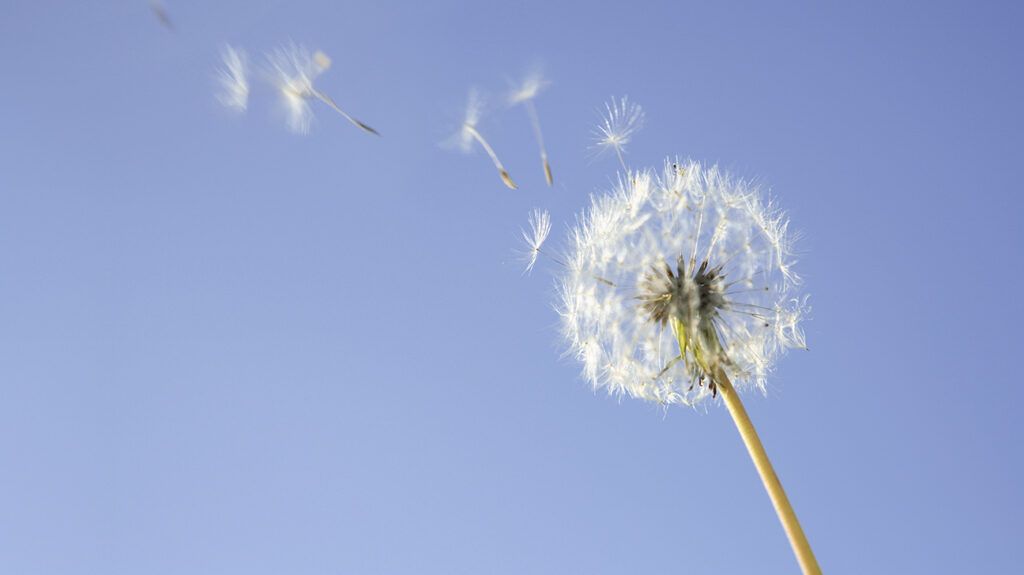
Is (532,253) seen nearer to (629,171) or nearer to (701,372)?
(629,171)

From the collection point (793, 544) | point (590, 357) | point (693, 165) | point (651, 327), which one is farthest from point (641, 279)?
point (793, 544)

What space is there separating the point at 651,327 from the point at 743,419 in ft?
5.43

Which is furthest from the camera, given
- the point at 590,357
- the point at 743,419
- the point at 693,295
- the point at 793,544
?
the point at 590,357

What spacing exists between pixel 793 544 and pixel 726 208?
13.9ft

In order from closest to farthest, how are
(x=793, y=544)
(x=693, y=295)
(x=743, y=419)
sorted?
(x=793, y=544) < (x=743, y=419) < (x=693, y=295)

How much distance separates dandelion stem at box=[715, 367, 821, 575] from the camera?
7238mm

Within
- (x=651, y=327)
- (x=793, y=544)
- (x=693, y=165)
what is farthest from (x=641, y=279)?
(x=793, y=544)

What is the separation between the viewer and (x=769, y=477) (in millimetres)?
7715

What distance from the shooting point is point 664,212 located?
982 centimetres

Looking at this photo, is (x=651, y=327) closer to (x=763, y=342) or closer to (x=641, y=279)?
(x=641, y=279)

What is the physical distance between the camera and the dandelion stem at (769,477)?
7238 mm

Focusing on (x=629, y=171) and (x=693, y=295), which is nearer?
(x=693, y=295)

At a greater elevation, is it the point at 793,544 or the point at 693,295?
the point at 693,295

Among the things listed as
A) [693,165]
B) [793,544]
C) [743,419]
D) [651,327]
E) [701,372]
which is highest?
[693,165]
